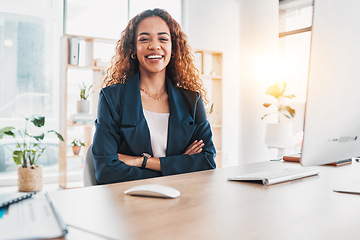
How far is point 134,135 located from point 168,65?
1.85 ft

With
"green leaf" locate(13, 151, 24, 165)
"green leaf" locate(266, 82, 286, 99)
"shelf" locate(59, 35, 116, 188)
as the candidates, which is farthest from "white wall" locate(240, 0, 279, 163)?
"green leaf" locate(13, 151, 24, 165)

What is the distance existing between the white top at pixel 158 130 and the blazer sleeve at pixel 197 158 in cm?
11

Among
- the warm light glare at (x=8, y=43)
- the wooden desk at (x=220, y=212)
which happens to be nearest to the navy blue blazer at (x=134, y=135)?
the wooden desk at (x=220, y=212)

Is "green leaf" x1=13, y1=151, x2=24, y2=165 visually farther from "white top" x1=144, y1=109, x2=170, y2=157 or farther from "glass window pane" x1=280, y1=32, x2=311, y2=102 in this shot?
"glass window pane" x1=280, y1=32, x2=311, y2=102

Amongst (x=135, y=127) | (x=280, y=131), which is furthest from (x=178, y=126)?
(x=280, y=131)

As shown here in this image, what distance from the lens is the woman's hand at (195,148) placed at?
6.00ft

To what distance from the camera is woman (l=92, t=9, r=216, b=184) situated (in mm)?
1681

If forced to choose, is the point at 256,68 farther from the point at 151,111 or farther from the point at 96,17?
the point at 151,111

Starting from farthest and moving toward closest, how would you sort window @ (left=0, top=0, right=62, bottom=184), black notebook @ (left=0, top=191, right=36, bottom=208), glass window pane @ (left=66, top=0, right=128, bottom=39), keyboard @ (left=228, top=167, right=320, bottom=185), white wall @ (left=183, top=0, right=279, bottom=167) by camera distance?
white wall @ (left=183, top=0, right=279, bottom=167) < glass window pane @ (left=66, top=0, right=128, bottom=39) < window @ (left=0, top=0, right=62, bottom=184) < keyboard @ (left=228, top=167, right=320, bottom=185) < black notebook @ (left=0, top=191, right=36, bottom=208)

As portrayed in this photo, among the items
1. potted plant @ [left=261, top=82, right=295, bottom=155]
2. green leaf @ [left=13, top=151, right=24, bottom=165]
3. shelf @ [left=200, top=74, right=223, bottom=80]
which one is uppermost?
shelf @ [left=200, top=74, right=223, bottom=80]

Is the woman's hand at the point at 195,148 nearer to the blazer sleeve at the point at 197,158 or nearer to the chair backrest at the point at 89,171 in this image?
the blazer sleeve at the point at 197,158

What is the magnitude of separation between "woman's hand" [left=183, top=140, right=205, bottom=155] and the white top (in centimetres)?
13

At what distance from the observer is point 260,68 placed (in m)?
5.48

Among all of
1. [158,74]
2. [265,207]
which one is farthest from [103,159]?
[265,207]
